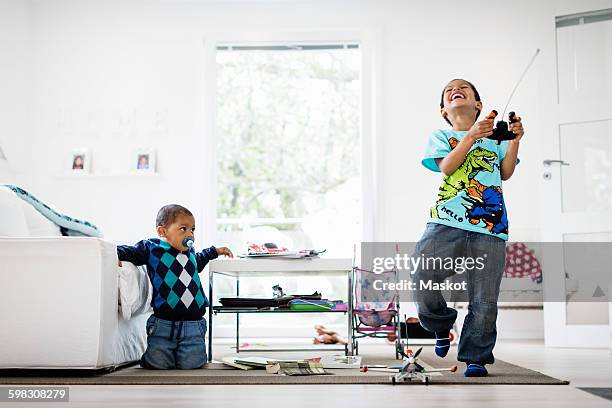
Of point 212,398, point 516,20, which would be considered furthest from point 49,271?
point 516,20

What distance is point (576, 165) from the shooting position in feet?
15.1

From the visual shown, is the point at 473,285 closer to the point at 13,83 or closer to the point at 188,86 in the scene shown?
the point at 188,86

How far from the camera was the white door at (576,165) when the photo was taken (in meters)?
4.49

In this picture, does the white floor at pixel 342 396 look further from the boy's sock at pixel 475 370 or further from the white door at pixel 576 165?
the white door at pixel 576 165

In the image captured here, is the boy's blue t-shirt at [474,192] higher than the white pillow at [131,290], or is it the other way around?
the boy's blue t-shirt at [474,192]

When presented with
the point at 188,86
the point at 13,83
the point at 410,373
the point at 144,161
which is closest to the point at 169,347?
the point at 410,373

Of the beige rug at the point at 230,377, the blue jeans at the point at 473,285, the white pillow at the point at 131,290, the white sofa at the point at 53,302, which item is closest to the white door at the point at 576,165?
the beige rug at the point at 230,377

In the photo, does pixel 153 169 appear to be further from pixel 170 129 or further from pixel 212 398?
pixel 212 398

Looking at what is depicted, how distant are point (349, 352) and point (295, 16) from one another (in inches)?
120

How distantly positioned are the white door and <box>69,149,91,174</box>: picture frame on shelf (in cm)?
318

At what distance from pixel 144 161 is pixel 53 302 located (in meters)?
2.95

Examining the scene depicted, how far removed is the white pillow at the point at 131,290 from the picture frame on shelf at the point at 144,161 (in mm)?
2454

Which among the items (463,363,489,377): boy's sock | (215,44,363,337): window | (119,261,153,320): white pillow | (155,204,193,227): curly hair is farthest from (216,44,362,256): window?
(463,363,489,377): boy's sock

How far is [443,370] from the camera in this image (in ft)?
9.11
